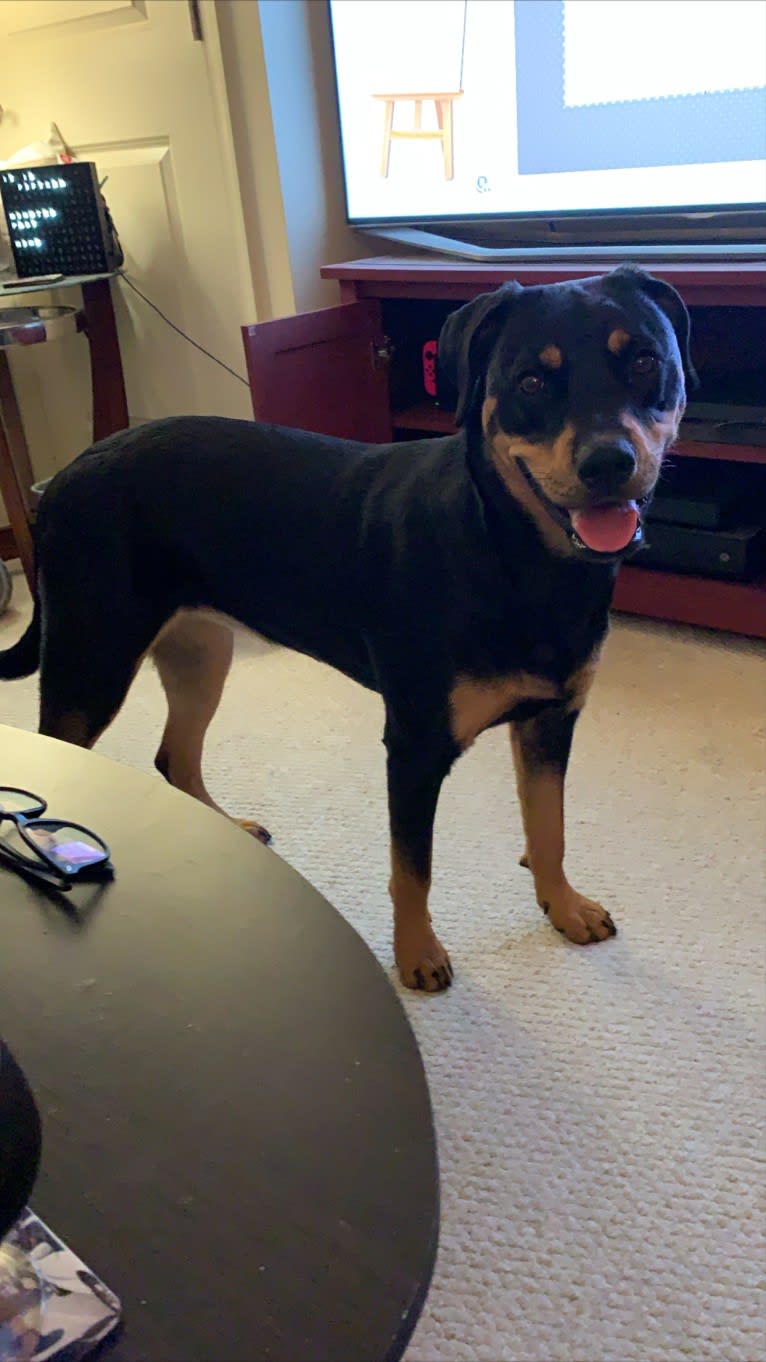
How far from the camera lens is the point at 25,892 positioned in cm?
69

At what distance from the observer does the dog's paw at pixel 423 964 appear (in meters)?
1.29

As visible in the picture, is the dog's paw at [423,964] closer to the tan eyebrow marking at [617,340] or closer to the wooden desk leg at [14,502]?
the tan eyebrow marking at [617,340]

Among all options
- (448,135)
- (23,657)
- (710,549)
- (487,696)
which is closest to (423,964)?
(487,696)

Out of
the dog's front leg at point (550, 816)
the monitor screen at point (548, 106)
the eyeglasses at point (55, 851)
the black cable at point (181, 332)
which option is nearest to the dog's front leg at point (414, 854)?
the dog's front leg at point (550, 816)

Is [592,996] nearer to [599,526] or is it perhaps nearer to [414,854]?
[414,854]

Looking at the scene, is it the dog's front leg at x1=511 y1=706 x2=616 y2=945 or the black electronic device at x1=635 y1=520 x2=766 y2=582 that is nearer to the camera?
the dog's front leg at x1=511 y1=706 x2=616 y2=945

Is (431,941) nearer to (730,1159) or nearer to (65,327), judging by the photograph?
(730,1159)

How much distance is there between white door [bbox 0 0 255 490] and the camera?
2.38m

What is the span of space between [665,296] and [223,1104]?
1.01 meters

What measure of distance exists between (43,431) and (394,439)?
1.23 metres

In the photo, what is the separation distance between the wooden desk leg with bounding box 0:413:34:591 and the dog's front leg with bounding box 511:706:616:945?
1485mm

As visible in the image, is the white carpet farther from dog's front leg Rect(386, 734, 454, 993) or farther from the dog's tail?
the dog's tail

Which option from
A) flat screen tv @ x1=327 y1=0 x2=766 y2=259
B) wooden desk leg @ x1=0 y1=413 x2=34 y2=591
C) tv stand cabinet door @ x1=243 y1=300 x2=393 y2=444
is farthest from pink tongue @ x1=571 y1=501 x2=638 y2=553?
wooden desk leg @ x1=0 y1=413 x2=34 y2=591

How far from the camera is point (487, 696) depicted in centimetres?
112
